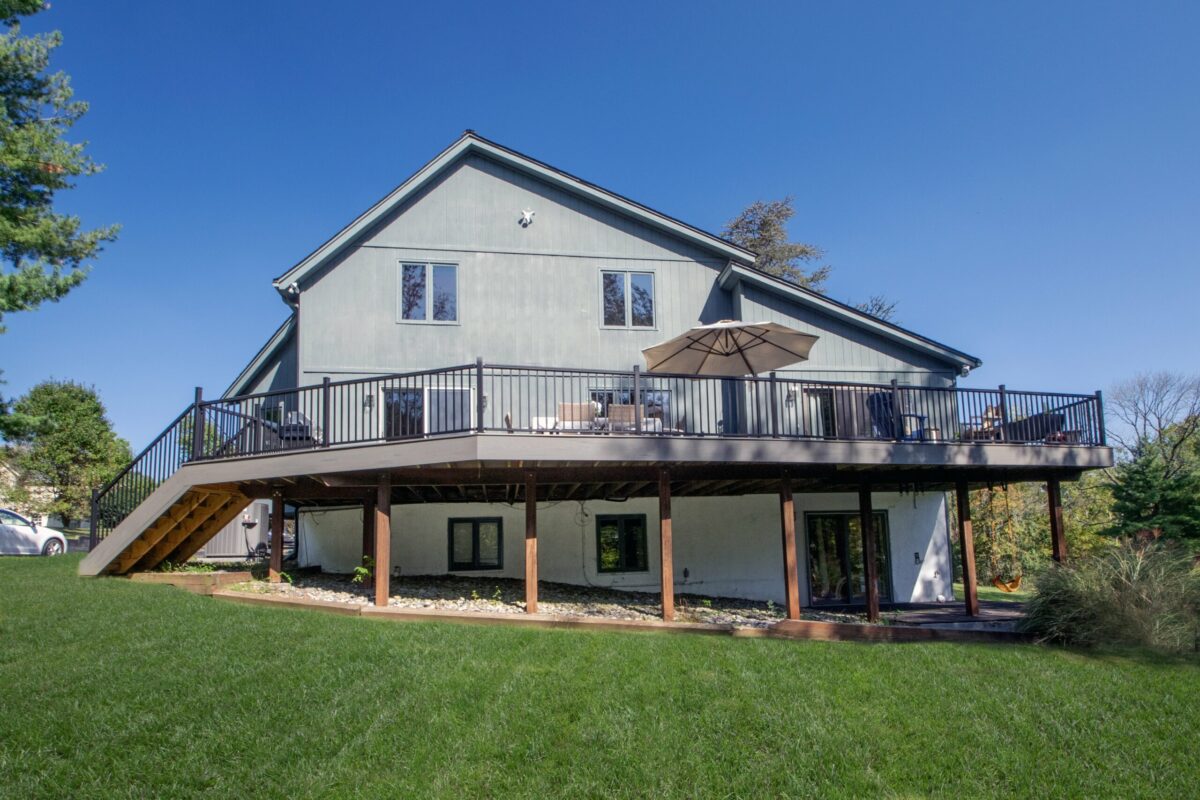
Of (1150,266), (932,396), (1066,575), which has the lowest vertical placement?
(1066,575)

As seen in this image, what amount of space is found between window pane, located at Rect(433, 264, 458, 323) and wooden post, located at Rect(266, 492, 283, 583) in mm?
4633

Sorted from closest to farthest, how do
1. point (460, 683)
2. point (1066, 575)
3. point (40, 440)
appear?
point (460, 683)
point (1066, 575)
point (40, 440)

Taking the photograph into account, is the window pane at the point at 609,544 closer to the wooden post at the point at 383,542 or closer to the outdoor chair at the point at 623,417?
the outdoor chair at the point at 623,417

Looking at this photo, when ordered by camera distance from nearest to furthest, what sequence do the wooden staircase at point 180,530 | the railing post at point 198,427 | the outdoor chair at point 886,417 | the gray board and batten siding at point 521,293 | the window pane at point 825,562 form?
the railing post at point 198,427
the outdoor chair at point 886,417
the wooden staircase at point 180,530
the gray board and batten siding at point 521,293
the window pane at point 825,562

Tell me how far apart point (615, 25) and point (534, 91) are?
13.6ft

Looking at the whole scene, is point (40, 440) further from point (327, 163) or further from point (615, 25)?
point (615, 25)

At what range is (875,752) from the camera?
19.0 feet

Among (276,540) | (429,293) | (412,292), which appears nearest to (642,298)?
(429,293)

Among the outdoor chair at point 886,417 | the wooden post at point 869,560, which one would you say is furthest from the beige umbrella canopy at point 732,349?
the wooden post at point 869,560

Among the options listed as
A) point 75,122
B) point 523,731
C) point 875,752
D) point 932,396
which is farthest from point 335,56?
point 875,752

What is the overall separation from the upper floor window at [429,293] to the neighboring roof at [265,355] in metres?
2.50

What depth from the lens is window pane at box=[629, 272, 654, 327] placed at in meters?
16.0

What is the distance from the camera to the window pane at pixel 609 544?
15297mm

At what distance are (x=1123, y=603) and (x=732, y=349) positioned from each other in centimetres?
657
